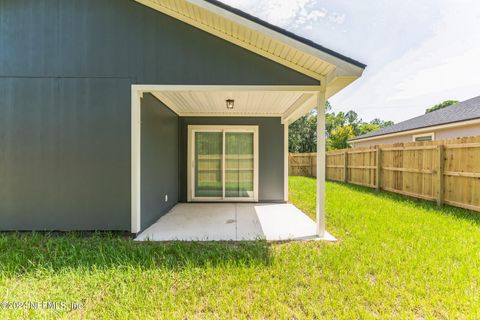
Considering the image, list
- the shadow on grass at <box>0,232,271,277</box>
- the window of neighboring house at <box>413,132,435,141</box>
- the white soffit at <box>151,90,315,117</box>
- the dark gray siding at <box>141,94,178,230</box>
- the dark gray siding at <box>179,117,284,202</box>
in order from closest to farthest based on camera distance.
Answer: the shadow on grass at <box>0,232,271,277</box> → the dark gray siding at <box>141,94,178,230</box> → the white soffit at <box>151,90,315,117</box> → the dark gray siding at <box>179,117,284,202</box> → the window of neighboring house at <box>413,132,435,141</box>

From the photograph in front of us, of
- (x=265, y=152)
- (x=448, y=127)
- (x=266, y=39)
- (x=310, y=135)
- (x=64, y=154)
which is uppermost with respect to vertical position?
(x=310, y=135)

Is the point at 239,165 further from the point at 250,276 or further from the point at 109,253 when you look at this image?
the point at 250,276

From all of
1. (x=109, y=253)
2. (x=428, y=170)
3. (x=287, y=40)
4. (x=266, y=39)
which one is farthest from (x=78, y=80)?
(x=428, y=170)

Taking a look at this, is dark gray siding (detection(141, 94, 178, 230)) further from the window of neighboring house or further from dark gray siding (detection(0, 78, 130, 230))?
the window of neighboring house

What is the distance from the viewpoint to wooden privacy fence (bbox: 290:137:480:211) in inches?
216

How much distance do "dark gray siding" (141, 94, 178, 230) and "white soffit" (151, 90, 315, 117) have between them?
1.06 feet

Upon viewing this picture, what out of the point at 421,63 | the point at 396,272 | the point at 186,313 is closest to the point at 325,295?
the point at 396,272

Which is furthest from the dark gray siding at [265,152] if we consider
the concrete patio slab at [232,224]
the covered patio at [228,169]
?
the concrete patio slab at [232,224]

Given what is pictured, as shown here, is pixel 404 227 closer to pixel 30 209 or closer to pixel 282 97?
pixel 282 97

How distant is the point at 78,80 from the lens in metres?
4.13

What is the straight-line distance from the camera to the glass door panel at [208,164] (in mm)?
7340

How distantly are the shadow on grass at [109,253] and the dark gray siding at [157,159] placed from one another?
1005 mm

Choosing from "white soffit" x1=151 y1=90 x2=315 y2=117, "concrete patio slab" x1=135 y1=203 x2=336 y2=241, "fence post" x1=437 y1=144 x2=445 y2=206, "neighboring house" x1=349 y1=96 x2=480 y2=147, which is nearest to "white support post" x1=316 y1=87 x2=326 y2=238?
"concrete patio slab" x1=135 y1=203 x2=336 y2=241

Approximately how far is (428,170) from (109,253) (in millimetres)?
7721
